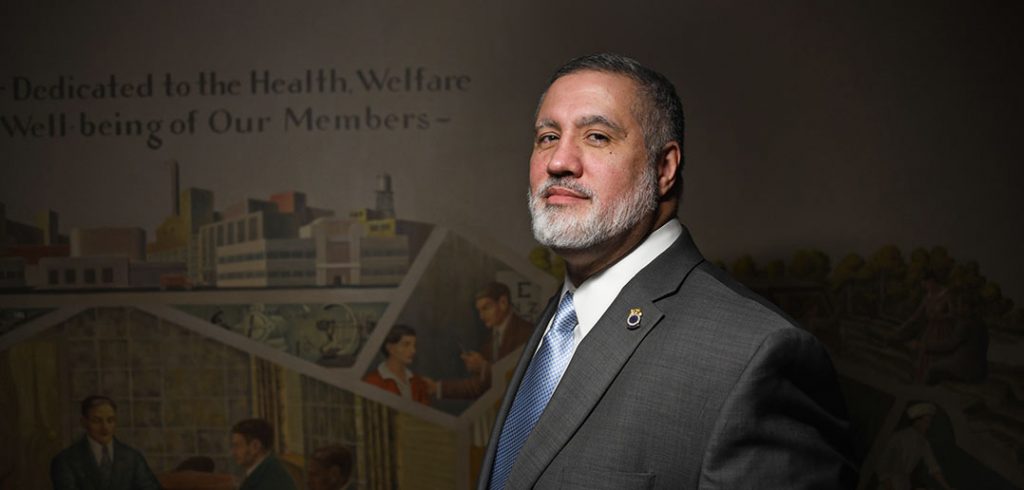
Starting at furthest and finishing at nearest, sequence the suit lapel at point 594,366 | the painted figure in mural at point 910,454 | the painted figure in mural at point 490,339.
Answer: the painted figure in mural at point 490,339
the painted figure in mural at point 910,454
the suit lapel at point 594,366

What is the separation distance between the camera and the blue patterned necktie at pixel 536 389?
146 cm

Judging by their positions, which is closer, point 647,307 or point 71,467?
point 647,307

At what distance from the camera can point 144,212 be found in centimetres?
285

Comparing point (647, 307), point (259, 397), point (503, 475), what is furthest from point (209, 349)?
point (647, 307)

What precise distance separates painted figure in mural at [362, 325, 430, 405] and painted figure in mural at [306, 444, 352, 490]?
0.24m

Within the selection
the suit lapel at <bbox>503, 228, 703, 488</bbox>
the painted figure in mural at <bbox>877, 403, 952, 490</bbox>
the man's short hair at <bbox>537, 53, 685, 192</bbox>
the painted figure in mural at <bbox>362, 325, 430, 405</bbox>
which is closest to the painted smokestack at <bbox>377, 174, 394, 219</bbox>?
the painted figure in mural at <bbox>362, 325, 430, 405</bbox>

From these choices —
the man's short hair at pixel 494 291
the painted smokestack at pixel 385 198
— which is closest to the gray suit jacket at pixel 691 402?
the man's short hair at pixel 494 291

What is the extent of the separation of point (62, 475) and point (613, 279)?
2.17 meters

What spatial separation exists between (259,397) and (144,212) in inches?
26.9

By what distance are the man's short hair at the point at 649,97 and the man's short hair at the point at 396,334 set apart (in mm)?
1430

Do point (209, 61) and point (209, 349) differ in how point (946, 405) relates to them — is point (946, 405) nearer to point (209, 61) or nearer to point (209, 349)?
point (209, 349)

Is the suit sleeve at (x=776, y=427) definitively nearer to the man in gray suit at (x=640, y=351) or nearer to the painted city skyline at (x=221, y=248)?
the man in gray suit at (x=640, y=351)

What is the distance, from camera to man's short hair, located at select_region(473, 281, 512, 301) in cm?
275

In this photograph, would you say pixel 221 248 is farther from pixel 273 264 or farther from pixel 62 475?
pixel 62 475
